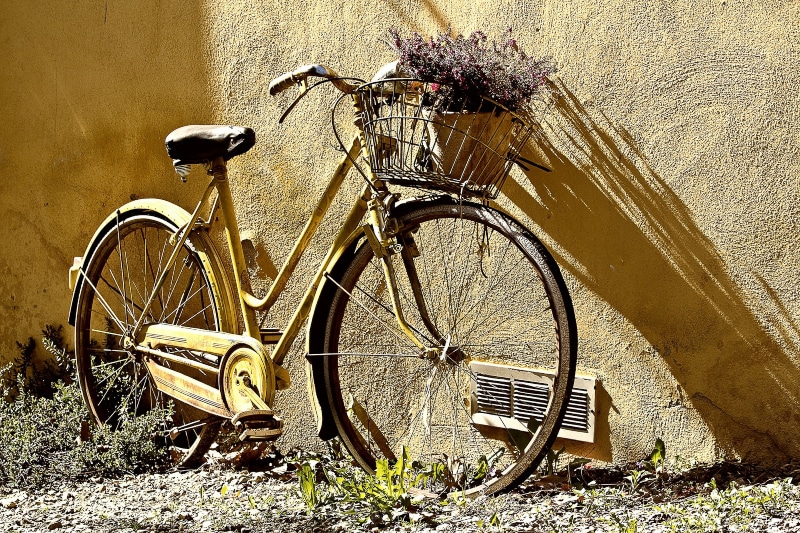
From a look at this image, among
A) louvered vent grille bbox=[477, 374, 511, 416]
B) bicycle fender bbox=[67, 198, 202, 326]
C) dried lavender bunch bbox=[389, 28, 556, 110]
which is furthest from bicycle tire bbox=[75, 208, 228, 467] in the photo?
dried lavender bunch bbox=[389, 28, 556, 110]

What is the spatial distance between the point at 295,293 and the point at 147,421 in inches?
34.0

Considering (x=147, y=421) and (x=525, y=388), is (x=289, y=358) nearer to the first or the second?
(x=147, y=421)

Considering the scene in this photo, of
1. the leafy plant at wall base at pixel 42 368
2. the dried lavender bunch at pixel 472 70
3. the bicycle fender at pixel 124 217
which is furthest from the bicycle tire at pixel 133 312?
the dried lavender bunch at pixel 472 70

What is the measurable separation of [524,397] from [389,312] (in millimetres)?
664

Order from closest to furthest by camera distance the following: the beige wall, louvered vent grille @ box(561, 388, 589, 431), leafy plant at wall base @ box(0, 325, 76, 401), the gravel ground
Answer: the gravel ground
the beige wall
louvered vent grille @ box(561, 388, 589, 431)
leafy plant at wall base @ box(0, 325, 76, 401)

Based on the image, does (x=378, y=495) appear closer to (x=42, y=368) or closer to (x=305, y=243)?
(x=305, y=243)

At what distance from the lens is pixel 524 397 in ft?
12.9

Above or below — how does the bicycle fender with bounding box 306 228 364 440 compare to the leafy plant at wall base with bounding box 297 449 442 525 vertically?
above

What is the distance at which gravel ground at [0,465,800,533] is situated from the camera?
10.3 feet

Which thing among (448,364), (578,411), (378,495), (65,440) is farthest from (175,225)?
(578,411)

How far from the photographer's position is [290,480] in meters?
4.12

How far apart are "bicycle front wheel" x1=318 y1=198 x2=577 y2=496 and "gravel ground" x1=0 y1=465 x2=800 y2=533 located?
0.29 metres

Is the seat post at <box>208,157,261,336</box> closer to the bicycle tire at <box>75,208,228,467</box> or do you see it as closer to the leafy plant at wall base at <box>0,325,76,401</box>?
the bicycle tire at <box>75,208,228,467</box>

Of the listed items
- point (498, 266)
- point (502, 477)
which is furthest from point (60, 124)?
point (502, 477)
